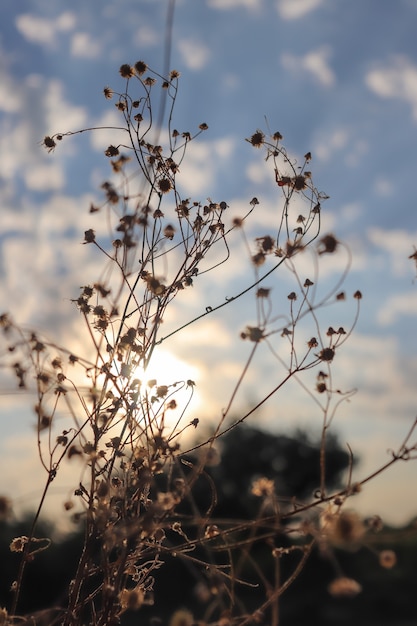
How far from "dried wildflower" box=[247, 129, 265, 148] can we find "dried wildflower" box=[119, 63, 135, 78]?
356 mm

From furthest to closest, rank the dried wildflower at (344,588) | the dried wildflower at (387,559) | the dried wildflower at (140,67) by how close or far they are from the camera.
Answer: the dried wildflower at (140,67) → the dried wildflower at (387,559) → the dried wildflower at (344,588)

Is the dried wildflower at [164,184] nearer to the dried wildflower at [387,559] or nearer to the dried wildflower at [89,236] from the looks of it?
the dried wildflower at [89,236]

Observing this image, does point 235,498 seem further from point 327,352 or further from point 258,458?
point 327,352

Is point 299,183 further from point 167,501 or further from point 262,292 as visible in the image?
point 167,501

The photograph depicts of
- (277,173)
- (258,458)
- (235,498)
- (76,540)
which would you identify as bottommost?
(277,173)

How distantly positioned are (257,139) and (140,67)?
36 cm

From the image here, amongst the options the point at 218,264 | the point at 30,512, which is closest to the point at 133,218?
the point at 218,264

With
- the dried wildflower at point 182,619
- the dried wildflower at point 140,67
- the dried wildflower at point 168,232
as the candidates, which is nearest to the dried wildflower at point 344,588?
the dried wildflower at point 182,619

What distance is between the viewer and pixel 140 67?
76.3 inches

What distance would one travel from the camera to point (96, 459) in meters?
1.47

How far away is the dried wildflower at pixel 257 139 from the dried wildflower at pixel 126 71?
356 mm

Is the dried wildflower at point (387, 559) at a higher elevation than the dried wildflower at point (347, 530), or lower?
lower

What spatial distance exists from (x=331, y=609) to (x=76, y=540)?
16.3ft

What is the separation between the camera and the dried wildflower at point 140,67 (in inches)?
76.2
